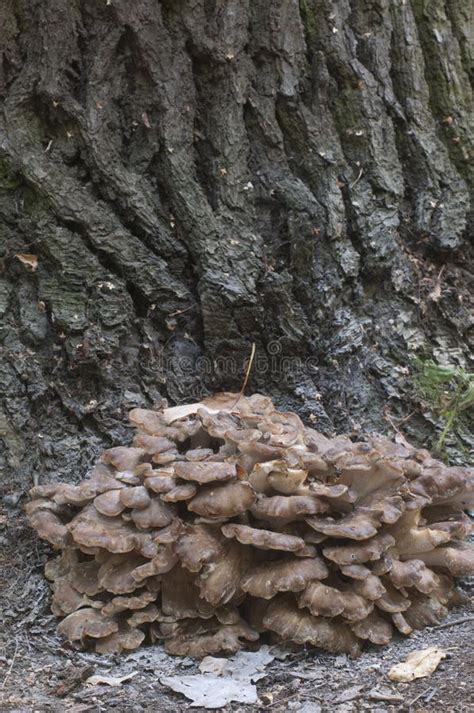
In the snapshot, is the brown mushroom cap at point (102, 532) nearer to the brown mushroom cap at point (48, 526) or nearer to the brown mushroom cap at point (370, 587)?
the brown mushroom cap at point (48, 526)

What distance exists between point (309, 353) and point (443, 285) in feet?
3.53

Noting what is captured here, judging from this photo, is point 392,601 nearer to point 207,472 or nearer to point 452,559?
point 452,559

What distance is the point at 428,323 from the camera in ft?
14.2

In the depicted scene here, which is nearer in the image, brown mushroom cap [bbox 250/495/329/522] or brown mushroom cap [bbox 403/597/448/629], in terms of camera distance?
brown mushroom cap [bbox 250/495/329/522]

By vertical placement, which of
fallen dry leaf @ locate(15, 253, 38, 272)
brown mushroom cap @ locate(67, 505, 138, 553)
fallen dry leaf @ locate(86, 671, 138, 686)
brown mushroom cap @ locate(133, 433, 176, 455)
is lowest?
fallen dry leaf @ locate(86, 671, 138, 686)

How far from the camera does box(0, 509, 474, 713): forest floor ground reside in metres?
2.60

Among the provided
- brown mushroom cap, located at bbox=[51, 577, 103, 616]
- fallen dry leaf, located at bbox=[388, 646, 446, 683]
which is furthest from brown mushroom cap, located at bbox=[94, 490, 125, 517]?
fallen dry leaf, located at bbox=[388, 646, 446, 683]

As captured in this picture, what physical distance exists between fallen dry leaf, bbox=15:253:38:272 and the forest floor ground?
66.8 inches

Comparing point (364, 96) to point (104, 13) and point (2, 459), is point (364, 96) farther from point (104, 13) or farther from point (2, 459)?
point (2, 459)

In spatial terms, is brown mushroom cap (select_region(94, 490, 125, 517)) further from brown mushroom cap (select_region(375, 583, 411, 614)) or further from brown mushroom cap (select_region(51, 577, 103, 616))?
brown mushroom cap (select_region(375, 583, 411, 614))

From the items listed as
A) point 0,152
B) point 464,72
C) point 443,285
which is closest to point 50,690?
point 0,152

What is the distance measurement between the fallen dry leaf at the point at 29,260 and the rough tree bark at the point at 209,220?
13 millimetres

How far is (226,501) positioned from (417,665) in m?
1.02

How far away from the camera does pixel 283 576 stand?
9.23 ft
